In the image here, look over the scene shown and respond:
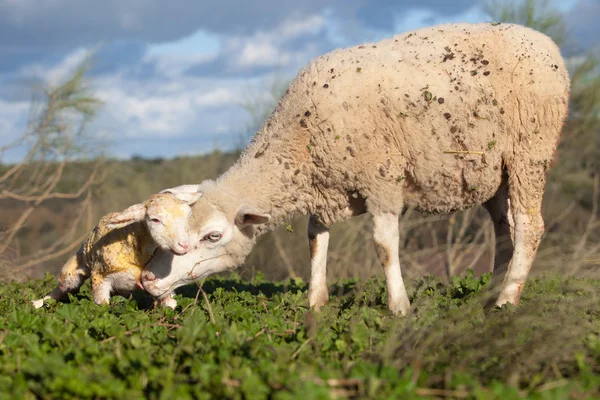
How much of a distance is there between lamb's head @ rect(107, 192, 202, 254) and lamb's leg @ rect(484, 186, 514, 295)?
117 inches

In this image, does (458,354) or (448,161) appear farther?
(448,161)

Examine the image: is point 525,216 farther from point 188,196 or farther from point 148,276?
point 148,276

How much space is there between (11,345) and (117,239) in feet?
5.76

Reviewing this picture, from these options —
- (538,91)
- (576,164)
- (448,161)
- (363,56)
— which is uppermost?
(363,56)

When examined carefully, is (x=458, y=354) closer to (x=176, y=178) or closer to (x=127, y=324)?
(x=127, y=324)

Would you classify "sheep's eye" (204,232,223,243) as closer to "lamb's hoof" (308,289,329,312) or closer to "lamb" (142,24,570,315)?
"lamb" (142,24,570,315)

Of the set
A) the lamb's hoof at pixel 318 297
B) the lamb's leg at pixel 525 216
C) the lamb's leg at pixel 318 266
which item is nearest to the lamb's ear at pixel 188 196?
the lamb's leg at pixel 318 266

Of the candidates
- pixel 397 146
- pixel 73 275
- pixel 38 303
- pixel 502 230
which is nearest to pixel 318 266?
pixel 397 146

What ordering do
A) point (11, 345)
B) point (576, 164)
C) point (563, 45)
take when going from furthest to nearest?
1. point (576, 164)
2. point (563, 45)
3. point (11, 345)

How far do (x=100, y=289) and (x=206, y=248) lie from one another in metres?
0.92

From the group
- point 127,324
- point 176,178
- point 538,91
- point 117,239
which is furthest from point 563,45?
point 127,324

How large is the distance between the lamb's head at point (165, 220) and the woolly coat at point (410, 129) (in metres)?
0.35

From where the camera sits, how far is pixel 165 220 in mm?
4965

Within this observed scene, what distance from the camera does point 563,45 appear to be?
13.9 meters
